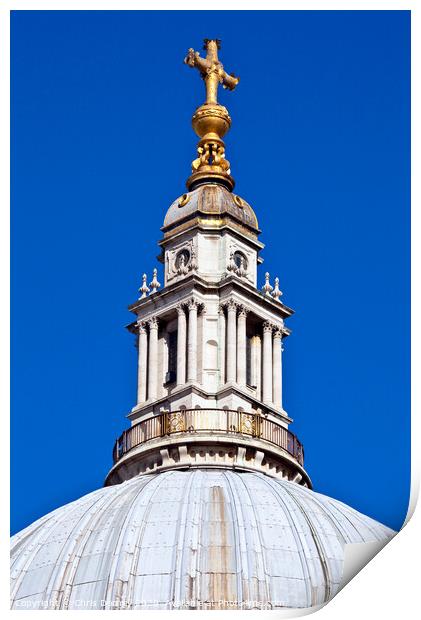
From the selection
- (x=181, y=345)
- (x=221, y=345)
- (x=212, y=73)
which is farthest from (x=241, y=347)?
(x=212, y=73)

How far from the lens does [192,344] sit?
6619 cm

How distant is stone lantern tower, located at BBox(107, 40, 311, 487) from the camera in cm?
6269

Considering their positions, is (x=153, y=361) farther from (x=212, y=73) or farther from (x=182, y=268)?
(x=212, y=73)

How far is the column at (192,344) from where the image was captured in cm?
6544

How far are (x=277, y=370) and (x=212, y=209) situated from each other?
24.0 feet

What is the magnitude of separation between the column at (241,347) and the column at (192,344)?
1668 mm

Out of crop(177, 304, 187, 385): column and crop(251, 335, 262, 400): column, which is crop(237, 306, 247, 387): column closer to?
crop(251, 335, 262, 400): column

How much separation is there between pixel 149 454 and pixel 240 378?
5316 millimetres

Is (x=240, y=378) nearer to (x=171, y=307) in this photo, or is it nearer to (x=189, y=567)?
(x=171, y=307)

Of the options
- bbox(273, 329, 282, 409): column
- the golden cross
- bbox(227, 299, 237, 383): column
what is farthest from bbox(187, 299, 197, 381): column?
the golden cross
